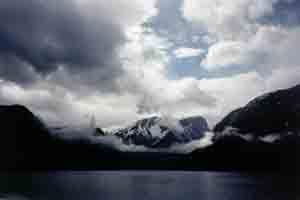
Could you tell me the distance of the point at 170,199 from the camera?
124250 mm

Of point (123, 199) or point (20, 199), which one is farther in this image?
point (123, 199)

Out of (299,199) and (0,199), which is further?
(299,199)

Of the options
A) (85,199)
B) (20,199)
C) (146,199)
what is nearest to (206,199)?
(146,199)

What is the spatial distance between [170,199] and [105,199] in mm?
23661

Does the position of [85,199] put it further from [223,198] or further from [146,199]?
[223,198]

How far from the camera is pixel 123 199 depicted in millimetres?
126062

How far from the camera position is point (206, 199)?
12988 centimetres

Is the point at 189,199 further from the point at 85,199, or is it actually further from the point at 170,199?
the point at 85,199

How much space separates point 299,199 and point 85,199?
75.9 metres

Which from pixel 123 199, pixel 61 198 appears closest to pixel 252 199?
pixel 123 199

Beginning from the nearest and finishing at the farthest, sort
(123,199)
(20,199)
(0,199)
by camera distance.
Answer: (0,199), (20,199), (123,199)

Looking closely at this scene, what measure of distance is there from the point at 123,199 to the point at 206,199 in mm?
31468

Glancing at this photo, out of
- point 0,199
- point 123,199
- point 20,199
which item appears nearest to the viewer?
point 0,199

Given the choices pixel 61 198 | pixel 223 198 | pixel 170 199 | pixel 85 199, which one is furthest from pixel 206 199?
pixel 61 198
